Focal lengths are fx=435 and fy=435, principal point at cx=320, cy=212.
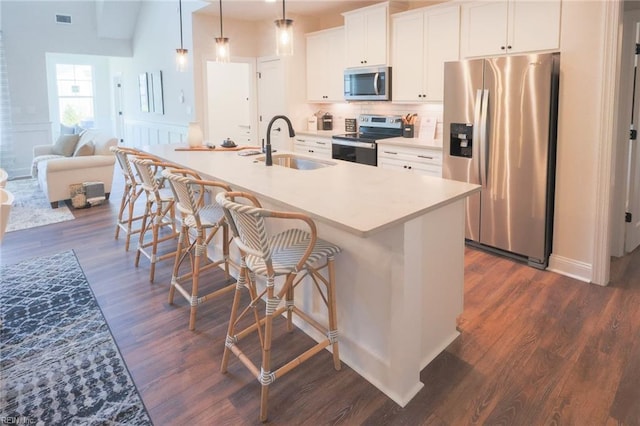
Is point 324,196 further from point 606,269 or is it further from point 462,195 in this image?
point 606,269

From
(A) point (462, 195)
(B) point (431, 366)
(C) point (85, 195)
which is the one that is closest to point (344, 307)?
(B) point (431, 366)

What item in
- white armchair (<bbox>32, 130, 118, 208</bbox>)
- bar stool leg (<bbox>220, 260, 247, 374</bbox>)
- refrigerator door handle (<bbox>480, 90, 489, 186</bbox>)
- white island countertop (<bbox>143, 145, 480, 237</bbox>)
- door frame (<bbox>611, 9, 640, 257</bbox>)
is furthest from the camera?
white armchair (<bbox>32, 130, 118, 208</bbox>)

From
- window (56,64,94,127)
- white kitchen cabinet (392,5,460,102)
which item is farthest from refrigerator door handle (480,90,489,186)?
window (56,64,94,127)

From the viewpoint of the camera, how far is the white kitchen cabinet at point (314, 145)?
571cm

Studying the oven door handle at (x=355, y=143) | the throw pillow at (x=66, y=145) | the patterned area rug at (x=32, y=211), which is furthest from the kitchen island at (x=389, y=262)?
the throw pillow at (x=66, y=145)

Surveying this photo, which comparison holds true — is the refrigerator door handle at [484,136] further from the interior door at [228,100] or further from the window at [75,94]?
the window at [75,94]

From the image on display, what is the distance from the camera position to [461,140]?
3.92 metres

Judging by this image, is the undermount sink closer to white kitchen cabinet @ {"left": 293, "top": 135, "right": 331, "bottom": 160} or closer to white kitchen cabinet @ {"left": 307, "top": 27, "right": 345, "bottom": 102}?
white kitchen cabinet @ {"left": 293, "top": 135, "right": 331, "bottom": 160}

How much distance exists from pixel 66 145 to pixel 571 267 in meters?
6.81

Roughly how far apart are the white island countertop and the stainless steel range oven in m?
1.98

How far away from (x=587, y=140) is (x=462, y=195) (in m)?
1.63

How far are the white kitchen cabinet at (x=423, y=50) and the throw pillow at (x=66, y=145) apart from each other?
4.90 meters

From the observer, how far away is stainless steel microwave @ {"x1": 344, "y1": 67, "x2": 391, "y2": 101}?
5017 millimetres

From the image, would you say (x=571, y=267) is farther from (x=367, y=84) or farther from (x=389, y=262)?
(x=367, y=84)
